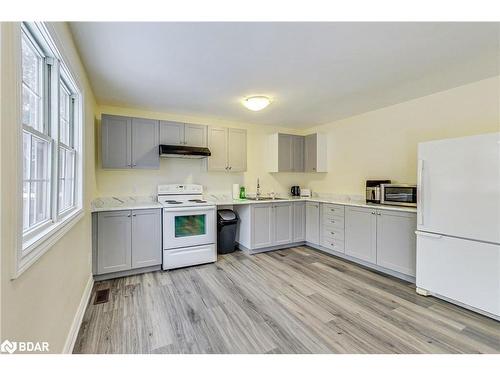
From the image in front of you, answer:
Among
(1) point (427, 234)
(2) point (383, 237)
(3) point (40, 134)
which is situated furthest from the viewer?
(2) point (383, 237)

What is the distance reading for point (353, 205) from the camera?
11.9 feet

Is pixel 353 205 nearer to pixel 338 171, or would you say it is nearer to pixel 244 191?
pixel 338 171

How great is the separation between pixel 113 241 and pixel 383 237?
356cm

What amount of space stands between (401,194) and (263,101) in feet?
7.32

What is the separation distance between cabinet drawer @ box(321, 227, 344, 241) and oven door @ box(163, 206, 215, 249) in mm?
1902

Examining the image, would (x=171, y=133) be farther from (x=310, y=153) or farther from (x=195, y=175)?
(x=310, y=153)

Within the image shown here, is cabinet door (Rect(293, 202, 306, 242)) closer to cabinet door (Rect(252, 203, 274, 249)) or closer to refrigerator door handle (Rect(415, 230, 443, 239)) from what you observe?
cabinet door (Rect(252, 203, 274, 249))

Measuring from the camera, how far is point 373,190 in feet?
11.9

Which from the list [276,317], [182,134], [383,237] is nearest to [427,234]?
[383,237]

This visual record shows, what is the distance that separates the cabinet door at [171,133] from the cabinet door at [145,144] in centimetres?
9

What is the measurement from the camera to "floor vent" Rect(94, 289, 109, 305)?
2510 millimetres

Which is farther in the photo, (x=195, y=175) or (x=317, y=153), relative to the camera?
(x=317, y=153)

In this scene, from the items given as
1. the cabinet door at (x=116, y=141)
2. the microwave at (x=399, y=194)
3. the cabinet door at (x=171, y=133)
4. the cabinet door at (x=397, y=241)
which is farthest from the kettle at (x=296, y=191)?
the cabinet door at (x=116, y=141)

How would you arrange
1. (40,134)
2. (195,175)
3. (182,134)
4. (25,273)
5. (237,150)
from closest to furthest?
(25,273) → (40,134) → (182,134) → (195,175) → (237,150)
